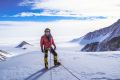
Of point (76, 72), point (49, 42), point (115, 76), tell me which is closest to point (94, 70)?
point (76, 72)

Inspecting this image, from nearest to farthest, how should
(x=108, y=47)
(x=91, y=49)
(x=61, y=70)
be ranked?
1. (x=61, y=70)
2. (x=108, y=47)
3. (x=91, y=49)

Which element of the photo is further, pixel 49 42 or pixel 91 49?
pixel 91 49

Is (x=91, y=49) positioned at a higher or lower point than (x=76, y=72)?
lower

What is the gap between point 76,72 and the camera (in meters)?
17.3

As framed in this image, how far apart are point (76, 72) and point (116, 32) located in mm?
146845

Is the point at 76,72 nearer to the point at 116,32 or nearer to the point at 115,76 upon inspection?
the point at 115,76

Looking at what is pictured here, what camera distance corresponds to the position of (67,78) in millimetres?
15445

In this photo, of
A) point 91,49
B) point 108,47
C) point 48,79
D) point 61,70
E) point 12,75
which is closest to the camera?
point 48,79

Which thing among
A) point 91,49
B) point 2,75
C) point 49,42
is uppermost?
point 49,42

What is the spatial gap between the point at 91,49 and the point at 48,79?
142 metres

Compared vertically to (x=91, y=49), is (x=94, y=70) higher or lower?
higher

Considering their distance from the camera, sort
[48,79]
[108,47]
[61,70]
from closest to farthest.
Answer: [48,79]
[61,70]
[108,47]

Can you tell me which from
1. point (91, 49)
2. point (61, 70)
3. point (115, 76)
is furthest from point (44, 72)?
point (91, 49)

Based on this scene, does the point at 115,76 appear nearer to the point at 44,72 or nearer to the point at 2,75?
the point at 44,72
